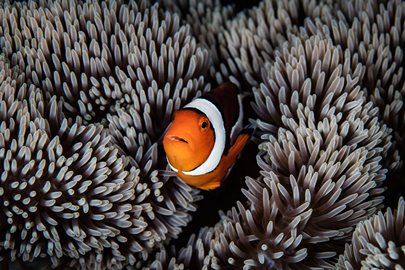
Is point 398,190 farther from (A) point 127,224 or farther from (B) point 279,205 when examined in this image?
(A) point 127,224

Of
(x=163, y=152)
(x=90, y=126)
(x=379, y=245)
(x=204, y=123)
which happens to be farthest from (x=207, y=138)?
(x=379, y=245)

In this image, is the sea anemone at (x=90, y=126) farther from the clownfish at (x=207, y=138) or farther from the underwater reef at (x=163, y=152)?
the clownfish at (x=207, y=138)

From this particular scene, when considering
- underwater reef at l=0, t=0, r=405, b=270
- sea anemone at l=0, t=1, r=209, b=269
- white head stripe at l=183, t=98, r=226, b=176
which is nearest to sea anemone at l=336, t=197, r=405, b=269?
underwater reef at l=0, t=0, r=405, b=270

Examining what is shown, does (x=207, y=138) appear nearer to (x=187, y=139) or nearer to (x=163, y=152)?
(x=187, y=139)

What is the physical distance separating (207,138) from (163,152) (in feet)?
0.86

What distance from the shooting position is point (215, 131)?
1314 mm

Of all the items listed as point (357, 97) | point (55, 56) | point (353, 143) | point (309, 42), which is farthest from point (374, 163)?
point (55, 56)

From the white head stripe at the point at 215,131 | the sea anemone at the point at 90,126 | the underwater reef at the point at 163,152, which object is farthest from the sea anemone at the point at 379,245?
the sea anemone at the point at 90,126

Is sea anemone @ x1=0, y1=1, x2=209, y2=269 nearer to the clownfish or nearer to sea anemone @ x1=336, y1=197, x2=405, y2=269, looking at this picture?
the clownfish

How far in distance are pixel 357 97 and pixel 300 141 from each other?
242 mm

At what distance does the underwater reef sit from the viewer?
124cm

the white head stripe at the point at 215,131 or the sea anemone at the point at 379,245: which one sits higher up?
the white head stripe at the point at 215,131

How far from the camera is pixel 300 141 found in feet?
4.30

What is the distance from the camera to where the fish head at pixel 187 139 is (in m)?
1.19
